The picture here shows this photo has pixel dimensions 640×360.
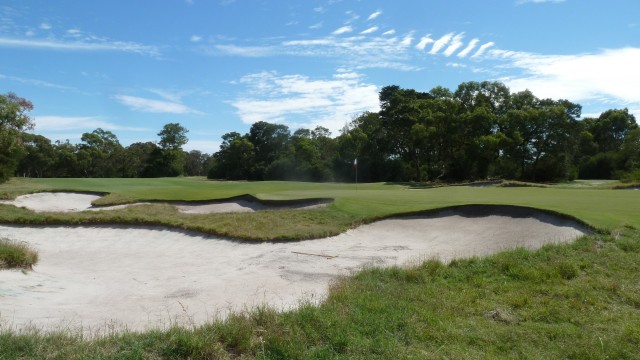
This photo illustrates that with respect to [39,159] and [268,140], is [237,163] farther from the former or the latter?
[39,159]

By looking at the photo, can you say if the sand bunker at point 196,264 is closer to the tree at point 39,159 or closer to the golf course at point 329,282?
the golf course at point 329,282

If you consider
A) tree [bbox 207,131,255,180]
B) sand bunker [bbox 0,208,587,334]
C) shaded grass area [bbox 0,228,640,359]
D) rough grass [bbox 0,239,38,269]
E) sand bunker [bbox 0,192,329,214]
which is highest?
tree [bbox 207,131,255,180]

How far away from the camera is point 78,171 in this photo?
80.8m

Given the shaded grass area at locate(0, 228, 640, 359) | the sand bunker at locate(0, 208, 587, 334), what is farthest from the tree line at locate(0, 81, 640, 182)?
the shaded grass area at locate(0, 228, 640, 359)

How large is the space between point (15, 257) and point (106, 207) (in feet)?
41.9

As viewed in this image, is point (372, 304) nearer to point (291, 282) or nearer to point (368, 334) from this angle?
point (368, 334)

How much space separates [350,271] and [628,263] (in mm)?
5958

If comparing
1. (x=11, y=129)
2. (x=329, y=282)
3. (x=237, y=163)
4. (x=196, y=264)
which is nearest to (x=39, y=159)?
(x=237, y=163)

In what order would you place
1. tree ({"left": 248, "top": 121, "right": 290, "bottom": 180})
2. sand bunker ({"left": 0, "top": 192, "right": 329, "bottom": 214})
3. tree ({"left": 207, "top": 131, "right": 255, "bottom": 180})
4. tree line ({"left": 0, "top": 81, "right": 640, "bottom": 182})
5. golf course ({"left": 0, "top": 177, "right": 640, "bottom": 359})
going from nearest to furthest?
1. golf course ({"left": 0, "top": 177, "right": 640, "bottom": 359})
2. sand bunker ({"left": 0, "top": 192, "right": 329, "bottom": 214})
3. tree line ({"left": 0, "top": 81, "right": 640, "bottom": 182})
4. tree ({"left": 207, "top": 131, "right": 255, "bottom": 180})
5. tree ({"left": 248, "top": 121, "right": 290, "bottom": 180})

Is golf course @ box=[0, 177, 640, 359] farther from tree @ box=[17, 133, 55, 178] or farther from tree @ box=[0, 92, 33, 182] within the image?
tree @ box=[17, 133, 55, 178]

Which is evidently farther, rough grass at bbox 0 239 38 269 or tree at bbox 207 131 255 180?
tree at bbox 207 131 255 180

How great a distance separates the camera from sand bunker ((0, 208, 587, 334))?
7.88 m

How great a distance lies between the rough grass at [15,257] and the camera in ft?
A: 33.0

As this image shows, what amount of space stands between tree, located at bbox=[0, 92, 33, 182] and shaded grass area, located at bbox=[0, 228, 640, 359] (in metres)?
35.9
